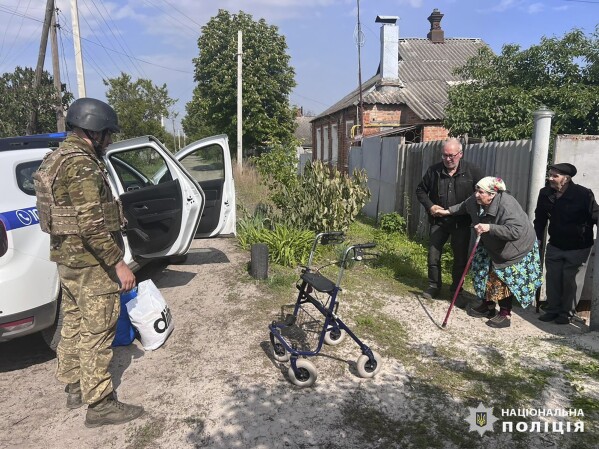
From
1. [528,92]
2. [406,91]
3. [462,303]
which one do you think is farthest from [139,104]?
[462,303]

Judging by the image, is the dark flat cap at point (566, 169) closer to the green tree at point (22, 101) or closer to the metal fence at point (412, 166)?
the metal fence at point (412, 166)

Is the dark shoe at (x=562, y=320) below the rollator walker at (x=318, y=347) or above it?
below

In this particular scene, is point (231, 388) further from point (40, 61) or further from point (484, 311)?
point (40, 61)

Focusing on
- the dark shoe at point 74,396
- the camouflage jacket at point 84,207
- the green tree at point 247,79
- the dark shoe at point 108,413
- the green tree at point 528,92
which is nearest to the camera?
the camouflage jacket at point 84,207

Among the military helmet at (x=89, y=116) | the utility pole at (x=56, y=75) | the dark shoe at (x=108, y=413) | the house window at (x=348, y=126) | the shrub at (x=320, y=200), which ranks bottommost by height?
the dark shoe at (x=108, y=413)

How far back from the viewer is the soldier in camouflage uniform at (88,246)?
8.70 feet

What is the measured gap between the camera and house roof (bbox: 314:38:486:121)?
17428 millimetres

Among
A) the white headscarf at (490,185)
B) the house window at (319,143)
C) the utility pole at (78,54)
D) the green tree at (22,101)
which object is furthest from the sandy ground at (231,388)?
the house window at (319,143)

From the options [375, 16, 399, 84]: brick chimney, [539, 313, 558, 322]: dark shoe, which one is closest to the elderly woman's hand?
[539, 313, 558, 322]: dark shoe

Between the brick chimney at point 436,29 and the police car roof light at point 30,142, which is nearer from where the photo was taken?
the police car roof light at point 30,142

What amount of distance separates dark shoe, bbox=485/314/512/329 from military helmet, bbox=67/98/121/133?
3741 millimetres

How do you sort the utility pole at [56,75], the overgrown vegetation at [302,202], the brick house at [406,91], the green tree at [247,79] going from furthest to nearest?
1. the green tree at [247,79]
2. the brick house at [406,91]
3. the utility pole at [56,75]
4. the overgrown vegetation at [302,202]

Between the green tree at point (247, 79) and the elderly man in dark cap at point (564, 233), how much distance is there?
19736 millimetres

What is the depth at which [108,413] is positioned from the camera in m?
2.89
